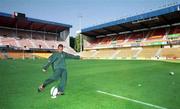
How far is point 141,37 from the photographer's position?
49.5 m

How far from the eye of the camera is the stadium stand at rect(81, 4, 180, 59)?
1563 inches

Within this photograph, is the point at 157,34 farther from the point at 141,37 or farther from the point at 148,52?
the point at 148,52

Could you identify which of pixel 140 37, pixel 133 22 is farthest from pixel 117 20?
pixel 140 37

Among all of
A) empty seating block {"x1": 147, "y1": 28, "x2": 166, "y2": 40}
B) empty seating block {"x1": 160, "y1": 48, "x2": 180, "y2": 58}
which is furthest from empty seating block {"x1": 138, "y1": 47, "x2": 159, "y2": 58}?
empty seating block {"x1": 147, "y1": 28, "x2": 166, "y2": 40}

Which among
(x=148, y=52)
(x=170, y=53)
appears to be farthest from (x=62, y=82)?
(x=148, y=52)

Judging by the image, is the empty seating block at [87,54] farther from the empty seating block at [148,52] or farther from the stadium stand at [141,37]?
the empty seating block at [148,52]

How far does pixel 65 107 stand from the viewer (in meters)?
5.09

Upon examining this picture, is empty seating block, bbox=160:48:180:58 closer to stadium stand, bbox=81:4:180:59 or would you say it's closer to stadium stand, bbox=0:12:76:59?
stadium stand, bbox=81:4:180:59

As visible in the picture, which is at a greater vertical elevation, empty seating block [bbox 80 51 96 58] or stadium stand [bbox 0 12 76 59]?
stadium stand [bbox 0 12 76 59]

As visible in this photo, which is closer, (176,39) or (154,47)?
(176,39)

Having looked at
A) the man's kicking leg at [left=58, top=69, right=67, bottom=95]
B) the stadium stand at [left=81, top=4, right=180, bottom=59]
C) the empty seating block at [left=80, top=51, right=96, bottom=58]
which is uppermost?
the stadium stand at [left=81, top=4, right=180, bottom=59]

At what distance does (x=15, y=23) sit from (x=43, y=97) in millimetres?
53643

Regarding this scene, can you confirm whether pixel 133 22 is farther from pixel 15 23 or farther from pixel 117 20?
pixel 15 23

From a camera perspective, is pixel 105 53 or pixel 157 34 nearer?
pixel 157 34
